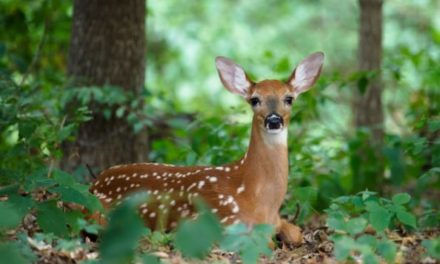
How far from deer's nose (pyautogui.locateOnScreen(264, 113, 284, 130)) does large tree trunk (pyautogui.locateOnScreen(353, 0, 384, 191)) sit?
2805mm

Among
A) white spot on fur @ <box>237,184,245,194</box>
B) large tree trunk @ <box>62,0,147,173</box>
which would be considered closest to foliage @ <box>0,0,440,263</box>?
large tree trunk @ <box>62,0,147,173</box>

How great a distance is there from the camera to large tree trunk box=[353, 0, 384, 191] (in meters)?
7.93

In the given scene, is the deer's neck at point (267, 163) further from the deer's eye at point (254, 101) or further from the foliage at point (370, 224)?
the foliage at point (370, 224)

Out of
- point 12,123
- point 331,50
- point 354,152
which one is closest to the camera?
point 12,123

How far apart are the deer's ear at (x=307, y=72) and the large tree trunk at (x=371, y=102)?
7.55 ft

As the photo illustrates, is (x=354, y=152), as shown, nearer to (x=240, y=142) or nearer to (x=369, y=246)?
(x=240, y=142)

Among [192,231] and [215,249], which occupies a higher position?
[192,231]

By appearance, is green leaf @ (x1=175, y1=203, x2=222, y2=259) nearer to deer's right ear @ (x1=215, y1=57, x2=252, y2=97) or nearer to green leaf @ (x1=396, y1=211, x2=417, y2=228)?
green leaf @ (x1=396, y1=211, x2=417, y2=228)

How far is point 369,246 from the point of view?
157 inches

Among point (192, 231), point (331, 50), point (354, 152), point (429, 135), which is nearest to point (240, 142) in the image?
point (354, 152)

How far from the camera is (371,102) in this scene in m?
9.12

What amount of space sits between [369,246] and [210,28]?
10.7 m

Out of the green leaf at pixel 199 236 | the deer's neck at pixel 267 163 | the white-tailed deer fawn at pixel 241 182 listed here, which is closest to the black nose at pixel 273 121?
the white-tailed deer fawn at pixel 241 182

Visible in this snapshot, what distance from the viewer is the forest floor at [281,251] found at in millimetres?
4164
